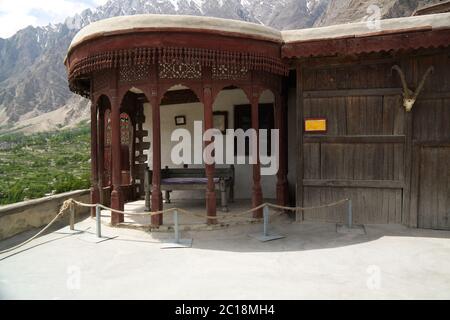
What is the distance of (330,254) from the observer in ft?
18.2

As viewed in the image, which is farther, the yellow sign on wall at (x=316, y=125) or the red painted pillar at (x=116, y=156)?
the yellow sign on wall at (x=316, y=125)

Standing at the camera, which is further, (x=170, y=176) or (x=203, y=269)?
(x=170, y=176)

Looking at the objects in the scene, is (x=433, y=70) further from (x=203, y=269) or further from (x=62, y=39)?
(x=62, y=39)

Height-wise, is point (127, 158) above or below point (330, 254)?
above

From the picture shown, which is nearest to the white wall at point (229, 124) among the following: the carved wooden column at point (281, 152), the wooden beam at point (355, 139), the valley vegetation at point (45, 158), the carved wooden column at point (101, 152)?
the carved wooden column at point (281, 152)

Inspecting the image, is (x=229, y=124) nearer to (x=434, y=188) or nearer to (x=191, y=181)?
(x=191, y=181)

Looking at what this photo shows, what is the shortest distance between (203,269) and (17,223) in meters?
4.81

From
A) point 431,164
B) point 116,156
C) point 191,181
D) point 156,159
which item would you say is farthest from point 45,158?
point 431,164

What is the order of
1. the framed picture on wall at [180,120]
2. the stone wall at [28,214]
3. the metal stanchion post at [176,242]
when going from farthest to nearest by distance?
1. the framed picture on wall at [180,120]
2. the stone wall at [28,214]
3. the metal stanchion post at [176,242]

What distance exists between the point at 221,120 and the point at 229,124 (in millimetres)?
→ 242

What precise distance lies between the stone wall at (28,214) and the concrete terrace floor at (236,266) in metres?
0.42

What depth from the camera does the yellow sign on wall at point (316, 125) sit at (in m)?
7.17

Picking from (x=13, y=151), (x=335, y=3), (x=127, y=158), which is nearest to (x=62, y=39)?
(x=13, y=151)

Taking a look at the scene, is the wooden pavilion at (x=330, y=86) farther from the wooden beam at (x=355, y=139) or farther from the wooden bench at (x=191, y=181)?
the wooden bench at (x=191, y=181)
